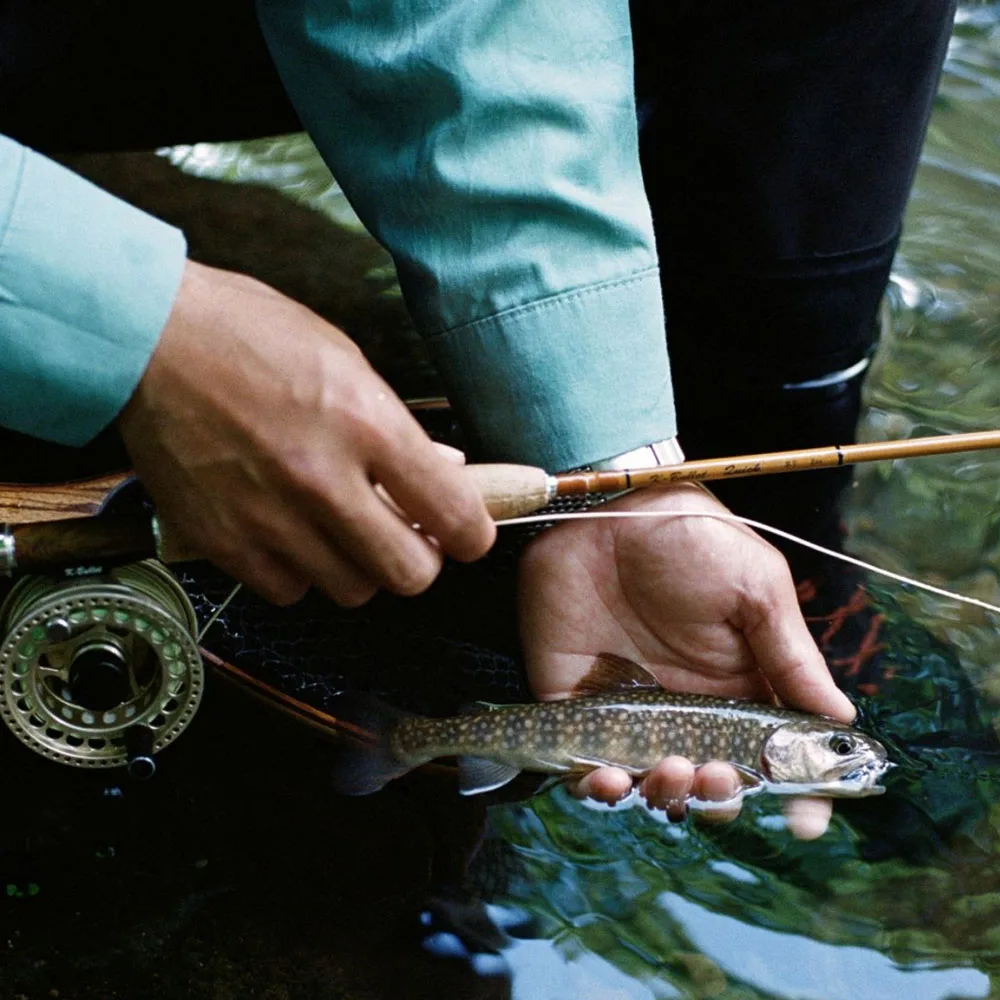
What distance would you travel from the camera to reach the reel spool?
1.60 m

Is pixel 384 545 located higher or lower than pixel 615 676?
higher

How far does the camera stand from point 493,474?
1.53 m

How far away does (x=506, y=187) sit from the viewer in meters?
1.58

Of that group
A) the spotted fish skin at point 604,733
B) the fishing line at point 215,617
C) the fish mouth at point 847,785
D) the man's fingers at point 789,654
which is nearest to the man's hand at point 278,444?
the fishing line at point 215,617

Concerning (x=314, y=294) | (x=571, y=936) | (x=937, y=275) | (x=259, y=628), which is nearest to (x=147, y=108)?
(x=314, y=294)

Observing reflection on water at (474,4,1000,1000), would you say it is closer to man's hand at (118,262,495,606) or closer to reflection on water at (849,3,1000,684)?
reflection on water at (849,3,1000,684)

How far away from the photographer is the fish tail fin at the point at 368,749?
1818 mm

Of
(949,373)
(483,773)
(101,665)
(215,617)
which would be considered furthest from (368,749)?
(949,373)

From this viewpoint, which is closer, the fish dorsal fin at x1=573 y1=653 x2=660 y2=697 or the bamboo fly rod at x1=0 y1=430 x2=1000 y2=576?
the bamboo fly rod at x1=0 y1=430 x2=1000 y2=576

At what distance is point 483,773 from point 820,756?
1.47ft

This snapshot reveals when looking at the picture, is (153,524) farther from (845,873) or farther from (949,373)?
(949,373)

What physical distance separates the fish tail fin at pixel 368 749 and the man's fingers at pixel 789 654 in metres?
0.49

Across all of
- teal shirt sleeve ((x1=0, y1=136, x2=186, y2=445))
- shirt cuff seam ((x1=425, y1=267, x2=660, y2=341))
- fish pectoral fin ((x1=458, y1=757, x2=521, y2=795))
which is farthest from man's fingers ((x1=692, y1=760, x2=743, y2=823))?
teal shirt sleeve ((x1=0, y1=136, x2=186, y2=445))

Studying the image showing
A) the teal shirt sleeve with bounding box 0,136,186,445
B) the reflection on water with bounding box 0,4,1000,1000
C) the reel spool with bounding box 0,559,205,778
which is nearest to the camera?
the teal shirt sleeve with bounding box 0,136,186,445
